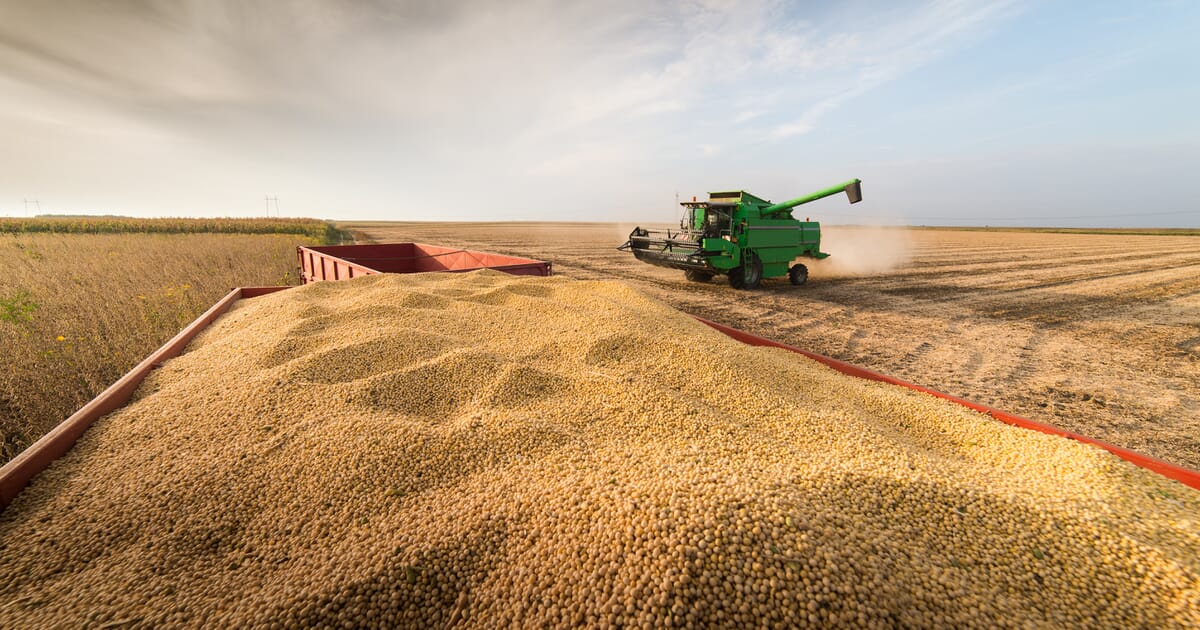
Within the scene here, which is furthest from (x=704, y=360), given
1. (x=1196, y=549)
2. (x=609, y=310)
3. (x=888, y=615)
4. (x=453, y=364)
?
(x=1196, y=549)

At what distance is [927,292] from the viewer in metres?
8.55

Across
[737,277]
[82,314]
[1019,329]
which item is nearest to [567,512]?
[82,314]

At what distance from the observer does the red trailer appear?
17.2 feet

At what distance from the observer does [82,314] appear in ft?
14.4

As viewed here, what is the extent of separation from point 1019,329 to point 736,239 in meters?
4.08

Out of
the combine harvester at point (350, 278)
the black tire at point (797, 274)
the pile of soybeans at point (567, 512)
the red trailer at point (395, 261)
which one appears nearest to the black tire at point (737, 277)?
the combine harvester at point (350, 278)

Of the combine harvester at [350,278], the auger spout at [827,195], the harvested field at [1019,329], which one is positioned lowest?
the harvested field at [1019,329]

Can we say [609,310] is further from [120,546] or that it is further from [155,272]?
[155,272]

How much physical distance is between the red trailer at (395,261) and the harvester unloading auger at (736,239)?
3.05 m

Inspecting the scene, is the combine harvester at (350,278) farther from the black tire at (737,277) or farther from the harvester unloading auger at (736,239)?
the black tire at (737,277)

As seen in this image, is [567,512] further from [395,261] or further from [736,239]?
[736,239]

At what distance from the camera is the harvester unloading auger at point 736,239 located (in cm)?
810

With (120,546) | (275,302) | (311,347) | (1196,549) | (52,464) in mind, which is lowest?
(1196,549)

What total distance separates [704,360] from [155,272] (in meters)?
9.05
